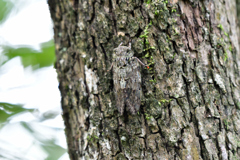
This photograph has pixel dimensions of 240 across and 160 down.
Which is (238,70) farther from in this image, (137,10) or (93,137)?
(93,137)

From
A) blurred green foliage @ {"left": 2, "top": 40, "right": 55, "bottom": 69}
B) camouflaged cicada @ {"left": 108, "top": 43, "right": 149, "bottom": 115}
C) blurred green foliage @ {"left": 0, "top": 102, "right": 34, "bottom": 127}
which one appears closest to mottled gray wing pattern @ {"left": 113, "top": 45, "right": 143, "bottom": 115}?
camouflaged cicada @ {"left": 108, "top": 43, "right": 149, "bottom": 115}

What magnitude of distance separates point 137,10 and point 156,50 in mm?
554

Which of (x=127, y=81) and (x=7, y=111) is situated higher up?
(x=127, y=81)

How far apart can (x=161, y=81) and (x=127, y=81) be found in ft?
1.60

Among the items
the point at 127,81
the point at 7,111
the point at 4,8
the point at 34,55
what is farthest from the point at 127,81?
the point at 4,8

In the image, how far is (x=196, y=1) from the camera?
2402 mm

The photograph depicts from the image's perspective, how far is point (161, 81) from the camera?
2.22m

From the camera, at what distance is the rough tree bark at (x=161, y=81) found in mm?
2105

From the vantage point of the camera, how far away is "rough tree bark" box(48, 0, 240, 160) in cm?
211

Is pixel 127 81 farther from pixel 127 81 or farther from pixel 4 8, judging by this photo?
pixel 4 8

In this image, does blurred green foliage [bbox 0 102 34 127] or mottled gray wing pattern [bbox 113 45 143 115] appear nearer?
mottled gray wing pattern [bbox 113 45 143 115]

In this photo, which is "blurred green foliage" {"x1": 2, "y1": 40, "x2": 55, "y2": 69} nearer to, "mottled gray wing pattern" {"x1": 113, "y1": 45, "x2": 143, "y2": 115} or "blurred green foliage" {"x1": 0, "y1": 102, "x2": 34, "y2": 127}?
"blurred green foliage" {"x1": 0, "y1": 102, "x2": 34, "y2": 127}

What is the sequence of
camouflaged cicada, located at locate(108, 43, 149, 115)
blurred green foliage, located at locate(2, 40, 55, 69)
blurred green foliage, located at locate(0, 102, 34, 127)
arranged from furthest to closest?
blurred green foliage, located at locate(2, 40, 55, 69) → blurred green foliage, located at locate(0, 102, 34, 127) → camouflaged cicada, located at locate(108, 43, 149, 115)

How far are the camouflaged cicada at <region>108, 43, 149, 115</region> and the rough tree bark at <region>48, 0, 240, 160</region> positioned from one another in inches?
2.6
